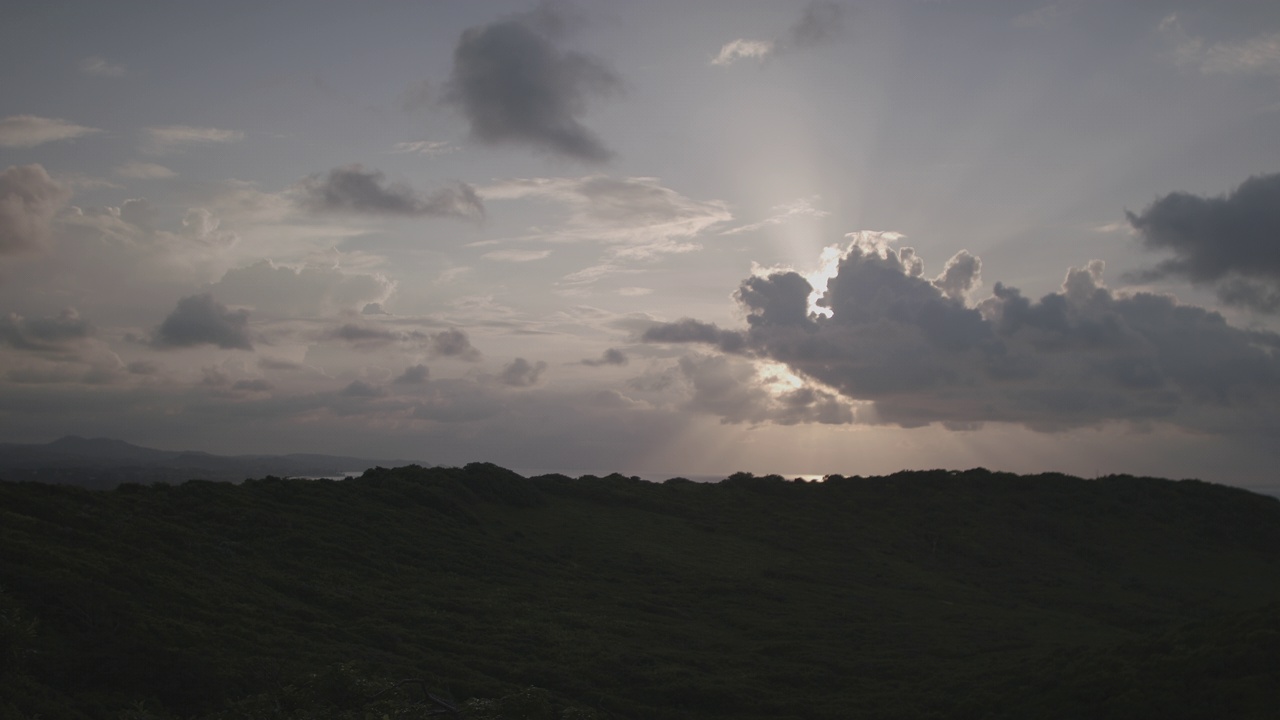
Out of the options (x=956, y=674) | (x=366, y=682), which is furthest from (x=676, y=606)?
(x=366, y=682)

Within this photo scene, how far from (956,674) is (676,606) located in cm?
1061

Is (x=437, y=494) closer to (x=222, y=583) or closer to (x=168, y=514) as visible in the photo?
(x=168, y=514)

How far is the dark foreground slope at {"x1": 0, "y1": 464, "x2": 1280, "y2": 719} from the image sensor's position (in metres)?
16.4

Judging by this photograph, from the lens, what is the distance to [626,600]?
1219 inches

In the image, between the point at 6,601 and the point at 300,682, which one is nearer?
the point at 6,601

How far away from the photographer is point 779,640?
27750 mm

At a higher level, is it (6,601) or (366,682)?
(6,601)

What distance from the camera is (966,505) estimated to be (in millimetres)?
51125

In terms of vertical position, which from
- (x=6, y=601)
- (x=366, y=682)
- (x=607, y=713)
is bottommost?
(x=607, y=713)

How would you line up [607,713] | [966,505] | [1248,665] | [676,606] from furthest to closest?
[966,505] → [676,606] → [607,713] → [1248,665]

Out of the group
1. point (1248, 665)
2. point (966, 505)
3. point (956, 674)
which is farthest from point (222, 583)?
point (966, 505)

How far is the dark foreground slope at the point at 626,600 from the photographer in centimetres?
1642

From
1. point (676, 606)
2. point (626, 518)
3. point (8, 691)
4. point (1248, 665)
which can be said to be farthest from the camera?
point (626, 518)

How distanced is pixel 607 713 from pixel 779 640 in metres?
9.58
